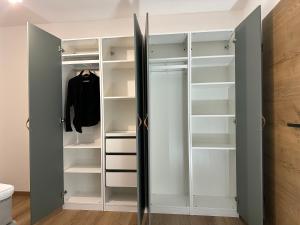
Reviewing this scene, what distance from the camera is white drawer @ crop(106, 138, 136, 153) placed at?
246 centimetres

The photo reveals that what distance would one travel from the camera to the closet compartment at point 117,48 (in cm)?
258

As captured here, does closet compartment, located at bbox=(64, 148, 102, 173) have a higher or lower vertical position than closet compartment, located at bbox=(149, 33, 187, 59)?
lower

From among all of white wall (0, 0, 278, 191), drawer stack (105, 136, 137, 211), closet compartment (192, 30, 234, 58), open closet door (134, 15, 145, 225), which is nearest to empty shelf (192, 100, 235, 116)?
closet compartment (192, 30, 234, 58)

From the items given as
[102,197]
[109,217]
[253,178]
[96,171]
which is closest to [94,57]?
[96,171]

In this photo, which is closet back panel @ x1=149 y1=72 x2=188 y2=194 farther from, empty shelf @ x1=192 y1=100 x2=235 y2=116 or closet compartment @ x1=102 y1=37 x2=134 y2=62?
closet compartment @ x1=102 y1=37 x2=134 y2=62

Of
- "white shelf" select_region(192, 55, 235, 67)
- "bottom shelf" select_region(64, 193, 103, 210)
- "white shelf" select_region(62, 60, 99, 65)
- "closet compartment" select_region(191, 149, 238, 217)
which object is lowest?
"bottom shelf" select_region(64, 193, 103, 210)

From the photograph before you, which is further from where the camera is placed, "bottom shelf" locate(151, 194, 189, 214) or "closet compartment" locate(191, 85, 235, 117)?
"closet compartment" locate(191, 85, 235, 117)

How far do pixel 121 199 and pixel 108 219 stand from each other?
345mm

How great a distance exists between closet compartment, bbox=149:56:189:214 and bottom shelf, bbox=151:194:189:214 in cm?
8

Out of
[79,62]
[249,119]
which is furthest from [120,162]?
[249,119]

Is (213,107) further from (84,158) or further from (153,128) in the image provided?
(84,158)

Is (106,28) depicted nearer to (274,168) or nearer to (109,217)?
(109,217)

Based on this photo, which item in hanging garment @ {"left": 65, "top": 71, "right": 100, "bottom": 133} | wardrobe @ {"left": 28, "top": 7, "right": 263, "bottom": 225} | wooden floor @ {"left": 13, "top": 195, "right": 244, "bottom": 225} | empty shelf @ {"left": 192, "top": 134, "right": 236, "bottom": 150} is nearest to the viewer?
wardrobe @ {"left": 28, "top": 7, "right": 263, "bottom": 225}

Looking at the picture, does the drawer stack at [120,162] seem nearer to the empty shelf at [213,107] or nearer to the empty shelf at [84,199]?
the empty shelf at [84,199]
